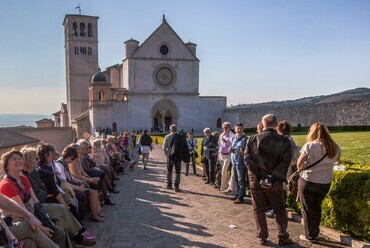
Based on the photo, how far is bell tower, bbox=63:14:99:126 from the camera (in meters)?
53.8

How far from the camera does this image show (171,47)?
4647 cm

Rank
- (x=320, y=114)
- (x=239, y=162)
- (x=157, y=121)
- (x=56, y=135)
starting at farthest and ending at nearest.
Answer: (x=56, y=135), (x=157, y=121), (x=320, y=114), (x=239, y=162)

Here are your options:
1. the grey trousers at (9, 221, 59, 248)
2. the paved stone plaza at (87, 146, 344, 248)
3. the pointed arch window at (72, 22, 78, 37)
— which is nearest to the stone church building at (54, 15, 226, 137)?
the pointed arch window at (72, 22, 78, 37)

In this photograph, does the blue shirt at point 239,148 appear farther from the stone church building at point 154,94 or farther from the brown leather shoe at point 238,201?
the stone church building at point 154,94

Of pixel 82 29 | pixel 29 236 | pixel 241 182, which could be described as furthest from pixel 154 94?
pixel 29 236

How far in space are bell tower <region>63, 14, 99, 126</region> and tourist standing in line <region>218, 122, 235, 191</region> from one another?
47.5 m

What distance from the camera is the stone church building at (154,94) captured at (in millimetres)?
43656

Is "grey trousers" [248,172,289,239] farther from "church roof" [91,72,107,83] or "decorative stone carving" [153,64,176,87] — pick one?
"decorative stone carving" [153,64,176,87]

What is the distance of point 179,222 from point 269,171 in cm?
246

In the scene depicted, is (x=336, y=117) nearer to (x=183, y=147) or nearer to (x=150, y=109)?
(x=150, y=109)

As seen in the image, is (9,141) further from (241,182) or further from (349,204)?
(349,204)

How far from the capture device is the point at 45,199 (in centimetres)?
590

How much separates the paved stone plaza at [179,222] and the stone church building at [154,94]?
33.8m

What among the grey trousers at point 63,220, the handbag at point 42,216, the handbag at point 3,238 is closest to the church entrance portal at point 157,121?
the grey trousers at point 63,220
